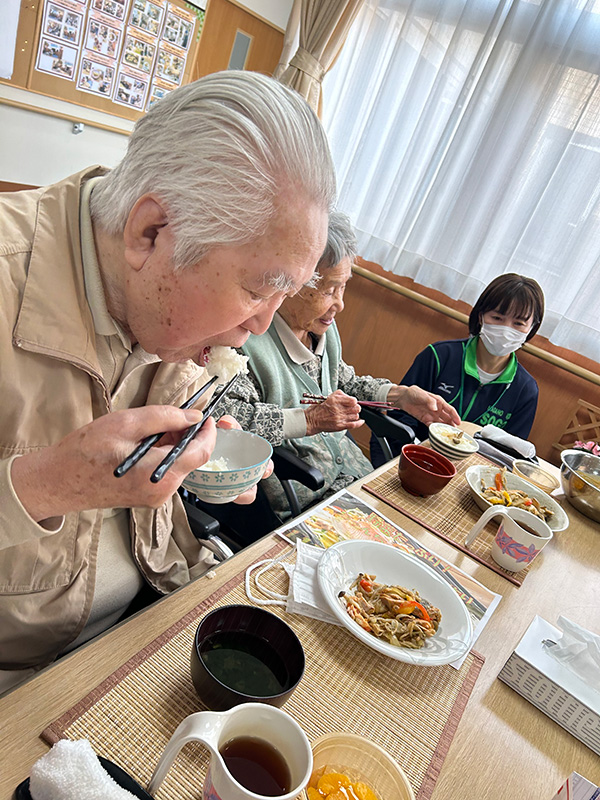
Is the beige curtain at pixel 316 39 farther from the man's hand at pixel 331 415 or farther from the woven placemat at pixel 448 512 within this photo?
the woven placemat at pixel 448 512

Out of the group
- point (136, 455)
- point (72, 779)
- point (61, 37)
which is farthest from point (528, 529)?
point (61, 37)

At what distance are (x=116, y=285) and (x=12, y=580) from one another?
55 cm

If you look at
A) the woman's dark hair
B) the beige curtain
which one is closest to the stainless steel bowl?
the woman's dark hair

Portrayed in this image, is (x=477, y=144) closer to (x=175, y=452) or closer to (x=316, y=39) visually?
(x=316, y=39)

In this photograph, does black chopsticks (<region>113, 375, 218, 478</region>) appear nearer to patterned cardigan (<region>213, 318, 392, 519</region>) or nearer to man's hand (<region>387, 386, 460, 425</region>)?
patterned cardigan (<region>213, 318, 392, 519</region>)

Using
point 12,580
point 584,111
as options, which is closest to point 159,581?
point 12,580

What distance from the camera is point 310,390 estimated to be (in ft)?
6.77

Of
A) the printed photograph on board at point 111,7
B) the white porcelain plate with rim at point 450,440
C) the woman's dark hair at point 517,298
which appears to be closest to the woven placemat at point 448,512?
the white porcelain plate with rim at point 450,440

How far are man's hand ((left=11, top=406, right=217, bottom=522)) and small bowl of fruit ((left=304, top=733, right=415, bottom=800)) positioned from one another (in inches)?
16.1

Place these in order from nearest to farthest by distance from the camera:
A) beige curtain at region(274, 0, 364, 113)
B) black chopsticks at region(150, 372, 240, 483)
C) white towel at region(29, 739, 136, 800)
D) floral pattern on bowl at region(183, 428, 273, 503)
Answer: white towel at region(29, 739, 136, 800), black chopsticks at region(150, 372, 240, 483), floral pattern on bowl at region(183, 428, 273, 503), beige curtain at region(274, 0, 364, 113)

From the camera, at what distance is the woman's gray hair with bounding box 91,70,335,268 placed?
0.80 m

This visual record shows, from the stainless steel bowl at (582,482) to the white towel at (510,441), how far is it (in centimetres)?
19

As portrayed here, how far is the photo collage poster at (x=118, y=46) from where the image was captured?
259 centimetres

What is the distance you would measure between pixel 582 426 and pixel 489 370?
85 centimetres
